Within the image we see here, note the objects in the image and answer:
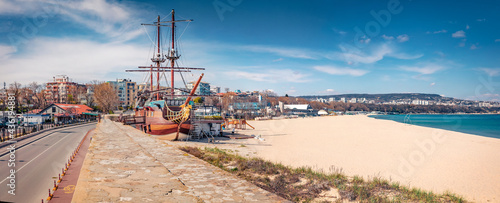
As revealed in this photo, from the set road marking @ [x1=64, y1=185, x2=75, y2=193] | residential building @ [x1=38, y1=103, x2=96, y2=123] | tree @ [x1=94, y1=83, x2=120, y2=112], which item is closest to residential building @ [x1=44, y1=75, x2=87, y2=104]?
tree @ [x1=94, y1=83, x2=120, y2=112]

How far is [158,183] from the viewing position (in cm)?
615

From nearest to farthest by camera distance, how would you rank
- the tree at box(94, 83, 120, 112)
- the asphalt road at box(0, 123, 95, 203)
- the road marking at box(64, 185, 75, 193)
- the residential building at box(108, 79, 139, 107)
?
the road marking at box(64, 185, 75, 193) < the asphalt road at box(0, 123, 95, 203) < the tree at box(94, 83, 120, 112) < the residential building at box(108, 79, 139, 107)

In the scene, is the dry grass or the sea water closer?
the dry grass

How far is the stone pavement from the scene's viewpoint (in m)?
5.22

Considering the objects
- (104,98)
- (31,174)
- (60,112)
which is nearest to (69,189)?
(31,174)

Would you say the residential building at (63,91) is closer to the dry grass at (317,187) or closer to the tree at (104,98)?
the tree at (104,98)

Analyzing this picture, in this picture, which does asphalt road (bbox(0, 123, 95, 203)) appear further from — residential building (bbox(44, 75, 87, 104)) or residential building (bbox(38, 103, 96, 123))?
residential building (bbox(44, 75, 87, 104))

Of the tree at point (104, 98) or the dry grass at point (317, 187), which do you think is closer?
the dry grass at point (317, 187)

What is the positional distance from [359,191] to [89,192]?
25.4 ft

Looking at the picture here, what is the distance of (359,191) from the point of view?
26.3ft

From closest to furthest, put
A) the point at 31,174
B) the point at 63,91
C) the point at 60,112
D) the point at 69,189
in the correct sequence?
the point at 69,189, the point at 31,174, the point at 60,112, the point at 63,91

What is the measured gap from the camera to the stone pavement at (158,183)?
17.1 feet

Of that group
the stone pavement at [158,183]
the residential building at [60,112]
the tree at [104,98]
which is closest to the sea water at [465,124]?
the stone pavement at [158,183]

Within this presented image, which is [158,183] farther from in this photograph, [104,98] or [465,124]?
[465,124]
